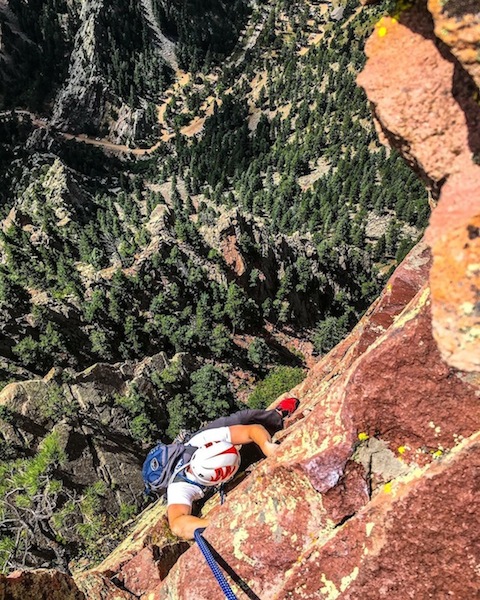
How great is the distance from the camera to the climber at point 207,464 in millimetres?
8414

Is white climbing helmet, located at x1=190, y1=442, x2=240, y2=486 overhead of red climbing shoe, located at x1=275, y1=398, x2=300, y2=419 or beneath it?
beneath

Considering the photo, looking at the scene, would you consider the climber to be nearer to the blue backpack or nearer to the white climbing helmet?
the white climbing helmet

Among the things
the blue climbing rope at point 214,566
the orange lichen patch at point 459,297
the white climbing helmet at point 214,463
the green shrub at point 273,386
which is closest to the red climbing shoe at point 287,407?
the white climbing helmet at point 214,463

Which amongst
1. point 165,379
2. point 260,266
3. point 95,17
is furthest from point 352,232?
point 95,17

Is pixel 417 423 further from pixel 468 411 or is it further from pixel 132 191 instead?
pixel 132 191

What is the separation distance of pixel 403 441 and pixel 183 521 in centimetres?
509

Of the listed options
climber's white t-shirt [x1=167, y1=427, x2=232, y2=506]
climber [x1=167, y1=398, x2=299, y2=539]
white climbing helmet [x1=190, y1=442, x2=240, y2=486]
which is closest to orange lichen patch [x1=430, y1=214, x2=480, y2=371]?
climber [x1=167, y1=398, x2=299, y2=539]

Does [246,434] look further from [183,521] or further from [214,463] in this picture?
[183,521]

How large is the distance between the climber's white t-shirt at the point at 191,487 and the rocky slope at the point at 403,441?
136cm

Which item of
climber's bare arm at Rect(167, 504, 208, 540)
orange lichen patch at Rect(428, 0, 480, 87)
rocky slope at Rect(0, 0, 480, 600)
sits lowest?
climber's bare arm at Rect(167, 504, 208, 540)

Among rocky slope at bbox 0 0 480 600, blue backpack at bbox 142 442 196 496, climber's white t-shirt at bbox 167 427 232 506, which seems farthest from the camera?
blue backpack at bbox 142 442 196 496

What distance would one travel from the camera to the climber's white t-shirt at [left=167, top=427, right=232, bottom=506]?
344 inches

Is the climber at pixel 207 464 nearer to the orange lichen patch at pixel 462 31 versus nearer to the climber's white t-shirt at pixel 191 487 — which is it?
the climber's white t-shirt at pixel 191 487

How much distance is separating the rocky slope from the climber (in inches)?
37.6
